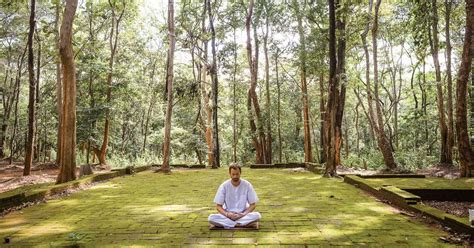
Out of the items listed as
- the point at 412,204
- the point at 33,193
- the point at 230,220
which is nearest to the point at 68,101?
the point at 33,193

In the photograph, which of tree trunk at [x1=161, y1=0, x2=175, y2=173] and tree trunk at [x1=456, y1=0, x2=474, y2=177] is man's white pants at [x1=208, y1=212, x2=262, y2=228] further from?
tree trunk at [x1=161, y1=0, x2=175, y2=173]

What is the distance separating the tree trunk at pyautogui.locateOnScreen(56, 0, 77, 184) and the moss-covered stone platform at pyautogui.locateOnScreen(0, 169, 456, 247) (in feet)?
6.00

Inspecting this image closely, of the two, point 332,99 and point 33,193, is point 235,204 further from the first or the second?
point 332,99

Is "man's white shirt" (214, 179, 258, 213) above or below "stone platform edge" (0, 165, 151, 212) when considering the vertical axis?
above

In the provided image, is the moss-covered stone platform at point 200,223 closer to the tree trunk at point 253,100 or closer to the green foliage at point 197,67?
the green foliage at point 197,67

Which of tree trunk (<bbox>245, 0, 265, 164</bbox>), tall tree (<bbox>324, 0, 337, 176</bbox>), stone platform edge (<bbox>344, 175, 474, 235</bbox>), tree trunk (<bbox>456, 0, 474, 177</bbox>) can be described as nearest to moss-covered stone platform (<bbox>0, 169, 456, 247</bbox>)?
stone platform edge (<bbox>344, 175, 474, 235</bbox>)

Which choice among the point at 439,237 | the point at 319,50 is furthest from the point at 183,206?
the point at 319,50

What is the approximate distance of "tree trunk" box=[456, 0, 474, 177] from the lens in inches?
408

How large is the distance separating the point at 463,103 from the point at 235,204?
867 cm

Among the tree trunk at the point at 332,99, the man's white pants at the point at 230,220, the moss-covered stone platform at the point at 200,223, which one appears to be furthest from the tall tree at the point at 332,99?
the man's white pants at the point at 230,220

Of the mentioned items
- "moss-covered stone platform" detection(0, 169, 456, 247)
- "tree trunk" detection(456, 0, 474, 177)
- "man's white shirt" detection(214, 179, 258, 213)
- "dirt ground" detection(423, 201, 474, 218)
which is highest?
"tree trunk" detection(456, 0, 474, 177)

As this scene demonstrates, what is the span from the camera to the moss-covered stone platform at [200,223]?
4656 millimetres

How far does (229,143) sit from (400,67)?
1543 centimetres

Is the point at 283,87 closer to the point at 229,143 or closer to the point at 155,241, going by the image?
the point at 229,143
